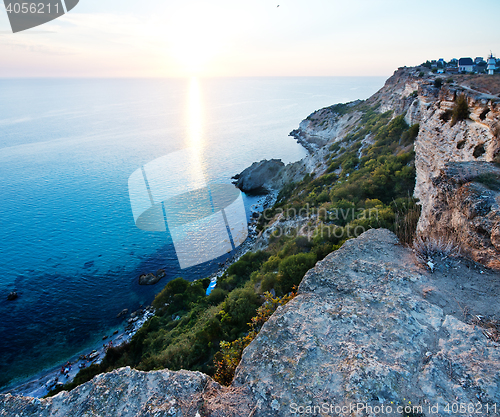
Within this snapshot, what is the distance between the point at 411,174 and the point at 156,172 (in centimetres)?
4981

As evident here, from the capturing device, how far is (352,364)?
15.8 feet

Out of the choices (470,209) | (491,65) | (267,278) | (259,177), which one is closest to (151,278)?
(267,278)

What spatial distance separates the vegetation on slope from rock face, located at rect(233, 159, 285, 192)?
2261 cm

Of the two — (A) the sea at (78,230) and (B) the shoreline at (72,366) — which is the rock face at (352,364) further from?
(A) the sea at (78,230)

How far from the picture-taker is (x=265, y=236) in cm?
2545

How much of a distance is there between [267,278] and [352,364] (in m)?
10.4

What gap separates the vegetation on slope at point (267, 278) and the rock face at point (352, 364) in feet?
4.84

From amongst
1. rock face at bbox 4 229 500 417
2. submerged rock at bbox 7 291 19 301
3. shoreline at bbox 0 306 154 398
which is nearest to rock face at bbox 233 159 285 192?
shoreline at bbox 0 306 154 398

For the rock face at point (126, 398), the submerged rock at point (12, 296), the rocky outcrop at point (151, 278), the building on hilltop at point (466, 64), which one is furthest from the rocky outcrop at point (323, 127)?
the rock face at point (126, 398)

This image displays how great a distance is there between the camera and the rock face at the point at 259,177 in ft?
166

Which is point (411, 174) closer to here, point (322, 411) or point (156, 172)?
point (322, 411)

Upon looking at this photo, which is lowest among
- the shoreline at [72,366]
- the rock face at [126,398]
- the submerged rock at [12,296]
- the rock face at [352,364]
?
the shoreline at [72,366]

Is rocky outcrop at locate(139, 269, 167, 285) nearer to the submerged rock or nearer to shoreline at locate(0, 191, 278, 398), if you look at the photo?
shoreline at locate(0, 191, 278, 398)

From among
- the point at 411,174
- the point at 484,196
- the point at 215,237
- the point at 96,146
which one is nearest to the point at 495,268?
the point at 484,196
